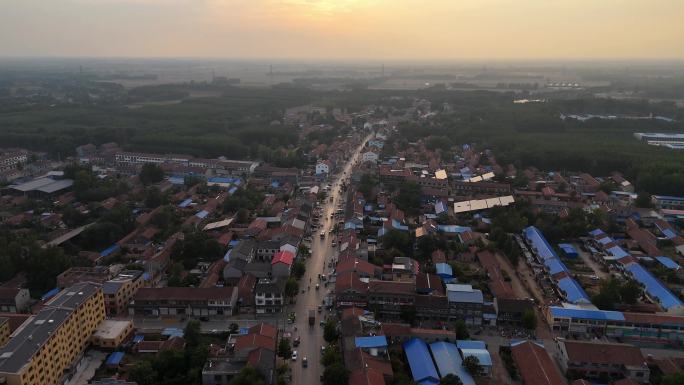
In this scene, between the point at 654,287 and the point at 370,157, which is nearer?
the point at 654,287

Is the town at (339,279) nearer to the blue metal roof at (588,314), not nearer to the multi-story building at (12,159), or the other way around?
the blue metal roof at (588,314)

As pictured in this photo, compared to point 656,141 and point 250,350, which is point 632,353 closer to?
point 250,350

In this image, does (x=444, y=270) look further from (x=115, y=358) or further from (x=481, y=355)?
(x=115, y=358)

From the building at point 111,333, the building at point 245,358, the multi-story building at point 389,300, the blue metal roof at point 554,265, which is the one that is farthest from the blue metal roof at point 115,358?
the blue metal roof at point 554,265

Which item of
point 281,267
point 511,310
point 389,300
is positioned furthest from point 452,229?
point 281,267

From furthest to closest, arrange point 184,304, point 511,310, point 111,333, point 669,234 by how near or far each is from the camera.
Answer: point 669,234
point 184,304
point 511,310
point 111,333

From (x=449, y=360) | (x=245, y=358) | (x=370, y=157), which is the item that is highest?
(x=370, y=157)
